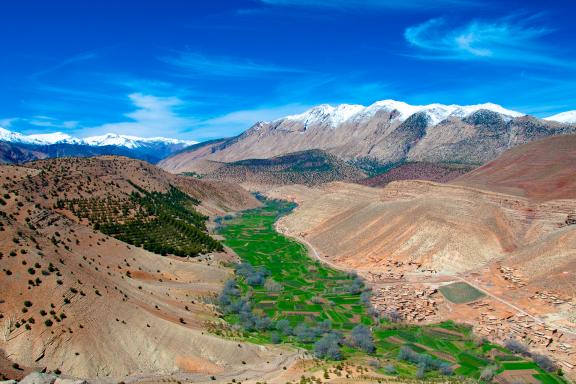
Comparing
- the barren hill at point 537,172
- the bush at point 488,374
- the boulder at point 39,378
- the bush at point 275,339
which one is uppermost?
the barren hill at point 537,172

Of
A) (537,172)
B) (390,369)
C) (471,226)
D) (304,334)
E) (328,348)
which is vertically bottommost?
(390,369)

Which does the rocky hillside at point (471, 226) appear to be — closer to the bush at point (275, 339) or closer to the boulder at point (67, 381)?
the bush at point (275, 339)

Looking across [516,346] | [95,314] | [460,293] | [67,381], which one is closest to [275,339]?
[95,314]

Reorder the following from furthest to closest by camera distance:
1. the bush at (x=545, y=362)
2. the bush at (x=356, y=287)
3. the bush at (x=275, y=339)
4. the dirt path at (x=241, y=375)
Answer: the bush at (x=356, y=287), the bush at (x=275, y=339), the bush at (x=545, y=362), the dirt path at (x=241, y=375)

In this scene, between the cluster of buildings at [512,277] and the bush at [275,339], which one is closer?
the bush at [275,339]

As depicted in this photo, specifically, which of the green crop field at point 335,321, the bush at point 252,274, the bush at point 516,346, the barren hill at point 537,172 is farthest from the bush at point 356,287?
the barren hill at point 537,172

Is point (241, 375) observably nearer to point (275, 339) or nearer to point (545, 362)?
point (275, 339)
